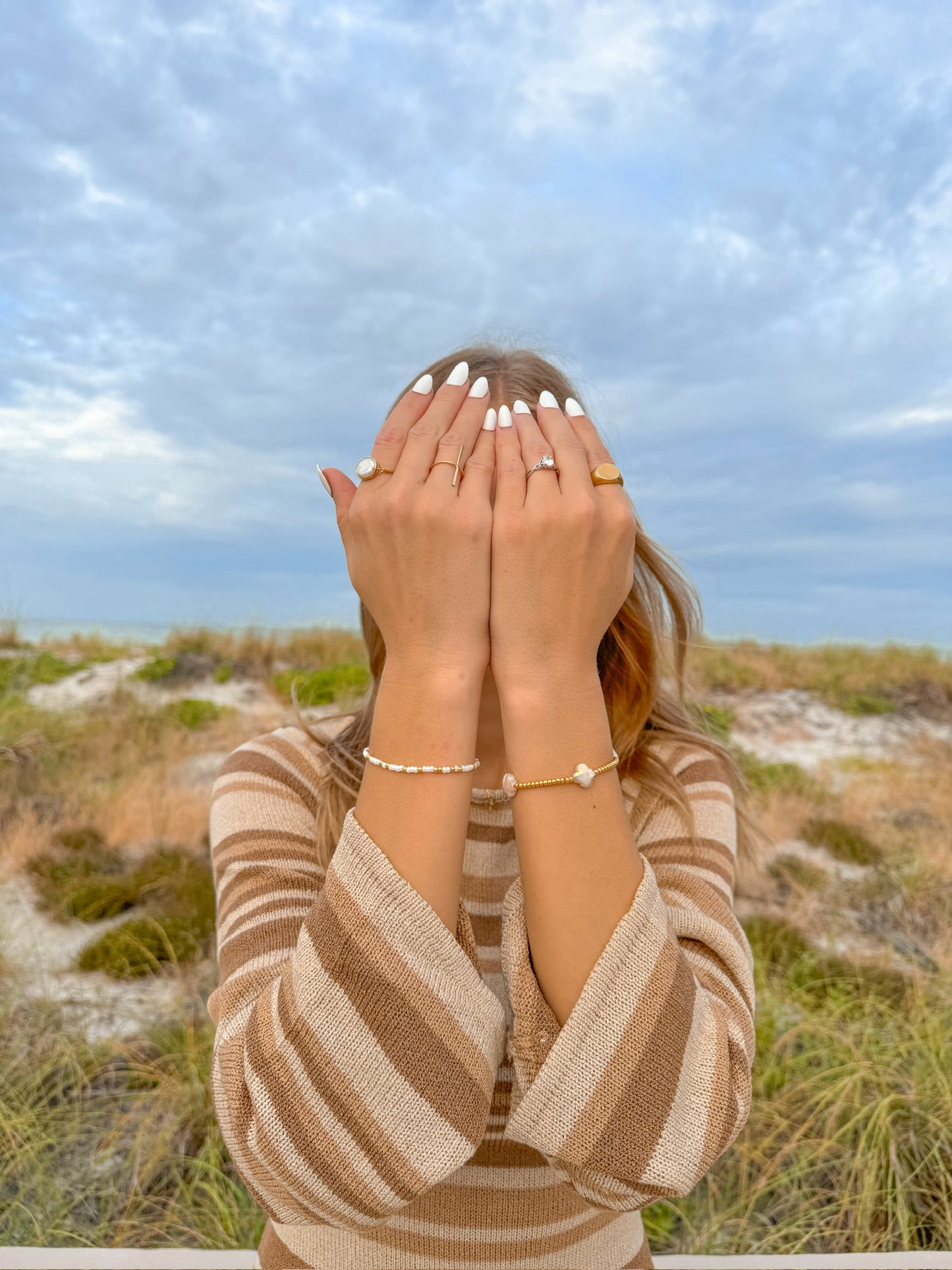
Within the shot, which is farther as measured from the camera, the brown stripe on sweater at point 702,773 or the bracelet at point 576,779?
the brown stripe on sweater at point 702,773

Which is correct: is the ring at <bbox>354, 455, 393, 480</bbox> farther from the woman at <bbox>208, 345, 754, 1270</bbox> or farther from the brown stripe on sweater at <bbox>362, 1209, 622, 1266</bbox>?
the brown stripe on sweater at <bbox>362, 1209, 622, 1266</bbox>

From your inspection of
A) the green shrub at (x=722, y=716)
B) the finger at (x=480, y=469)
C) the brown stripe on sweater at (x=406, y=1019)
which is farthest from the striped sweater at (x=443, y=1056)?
the green shrub at (x=722, y=716)

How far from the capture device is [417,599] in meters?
1.35

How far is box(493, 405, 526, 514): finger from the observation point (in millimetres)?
1398

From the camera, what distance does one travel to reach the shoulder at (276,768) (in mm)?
1733

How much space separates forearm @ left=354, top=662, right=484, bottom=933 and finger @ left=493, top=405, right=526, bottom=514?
28 cm

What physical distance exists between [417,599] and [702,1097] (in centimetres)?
84

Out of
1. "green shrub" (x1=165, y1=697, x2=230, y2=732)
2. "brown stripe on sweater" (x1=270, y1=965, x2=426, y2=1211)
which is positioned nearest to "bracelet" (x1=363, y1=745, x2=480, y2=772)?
"brown stripe on sweater" (x1=270, y1=965, x2=426, y2=1211)

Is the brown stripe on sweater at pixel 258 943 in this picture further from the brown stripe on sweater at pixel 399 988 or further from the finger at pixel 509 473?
the finger at pixel 509 473

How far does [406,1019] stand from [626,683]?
92 centimetres

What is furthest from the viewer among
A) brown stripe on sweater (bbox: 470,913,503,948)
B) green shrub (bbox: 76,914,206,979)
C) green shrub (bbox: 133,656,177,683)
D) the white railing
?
green shrub (bbox: 133,656,177,683)

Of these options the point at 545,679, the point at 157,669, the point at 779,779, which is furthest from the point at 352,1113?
the point at 157,669

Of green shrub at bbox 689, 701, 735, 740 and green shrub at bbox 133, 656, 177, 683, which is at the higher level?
green shrub at bbox 133, 656, 177, 683

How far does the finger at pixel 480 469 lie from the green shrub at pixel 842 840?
5557 mm
